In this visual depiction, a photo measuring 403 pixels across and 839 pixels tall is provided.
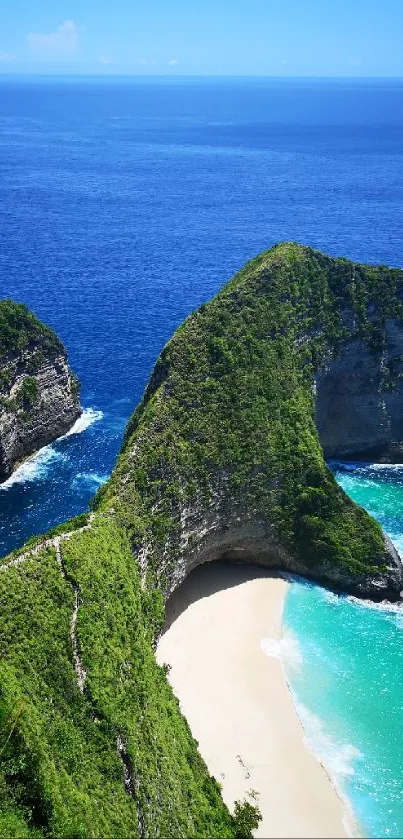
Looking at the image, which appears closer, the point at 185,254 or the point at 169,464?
the point at 169,464

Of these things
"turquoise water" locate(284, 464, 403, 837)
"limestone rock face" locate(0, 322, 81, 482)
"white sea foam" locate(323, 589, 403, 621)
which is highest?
"limestone rock face" locate(0, 322, 81, 482)

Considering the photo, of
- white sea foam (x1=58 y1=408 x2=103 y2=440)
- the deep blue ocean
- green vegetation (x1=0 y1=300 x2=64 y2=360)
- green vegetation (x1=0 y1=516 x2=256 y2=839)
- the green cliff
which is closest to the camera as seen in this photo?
green vegetation (x1=0 y1=516 x2=256 y2=839)

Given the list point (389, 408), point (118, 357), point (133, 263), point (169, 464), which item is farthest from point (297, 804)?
point (133, 263)

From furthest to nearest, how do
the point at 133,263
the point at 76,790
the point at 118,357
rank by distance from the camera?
the point at 133,263 < the point at 118,357 < the point at 76,790

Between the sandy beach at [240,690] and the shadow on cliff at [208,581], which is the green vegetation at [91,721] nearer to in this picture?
the sandy beach at [240,690]

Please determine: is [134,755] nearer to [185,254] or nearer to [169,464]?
[169,464]

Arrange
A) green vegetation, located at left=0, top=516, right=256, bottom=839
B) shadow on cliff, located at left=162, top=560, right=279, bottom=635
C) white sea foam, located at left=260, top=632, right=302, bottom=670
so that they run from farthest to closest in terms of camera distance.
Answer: shadow on cliff, located at left=162, top=560, right=279, bottom=635 → white sea foam, located at left=260, top=632, right=302, bottom=670 → green vegetation, located at left=0, top=516, right=256, bottom=839

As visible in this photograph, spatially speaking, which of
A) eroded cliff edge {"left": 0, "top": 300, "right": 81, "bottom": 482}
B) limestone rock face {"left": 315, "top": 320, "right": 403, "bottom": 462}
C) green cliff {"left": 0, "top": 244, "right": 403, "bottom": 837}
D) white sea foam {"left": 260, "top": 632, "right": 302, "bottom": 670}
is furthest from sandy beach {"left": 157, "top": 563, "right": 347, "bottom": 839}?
eroded cliff edge {"left": 0, "top": 300, "right": 81, "bottom": 482}

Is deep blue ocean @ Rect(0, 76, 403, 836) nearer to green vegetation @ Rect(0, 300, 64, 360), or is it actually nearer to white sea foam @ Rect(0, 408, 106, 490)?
white sea foam @ Rect(0, 408, 106, 490)
